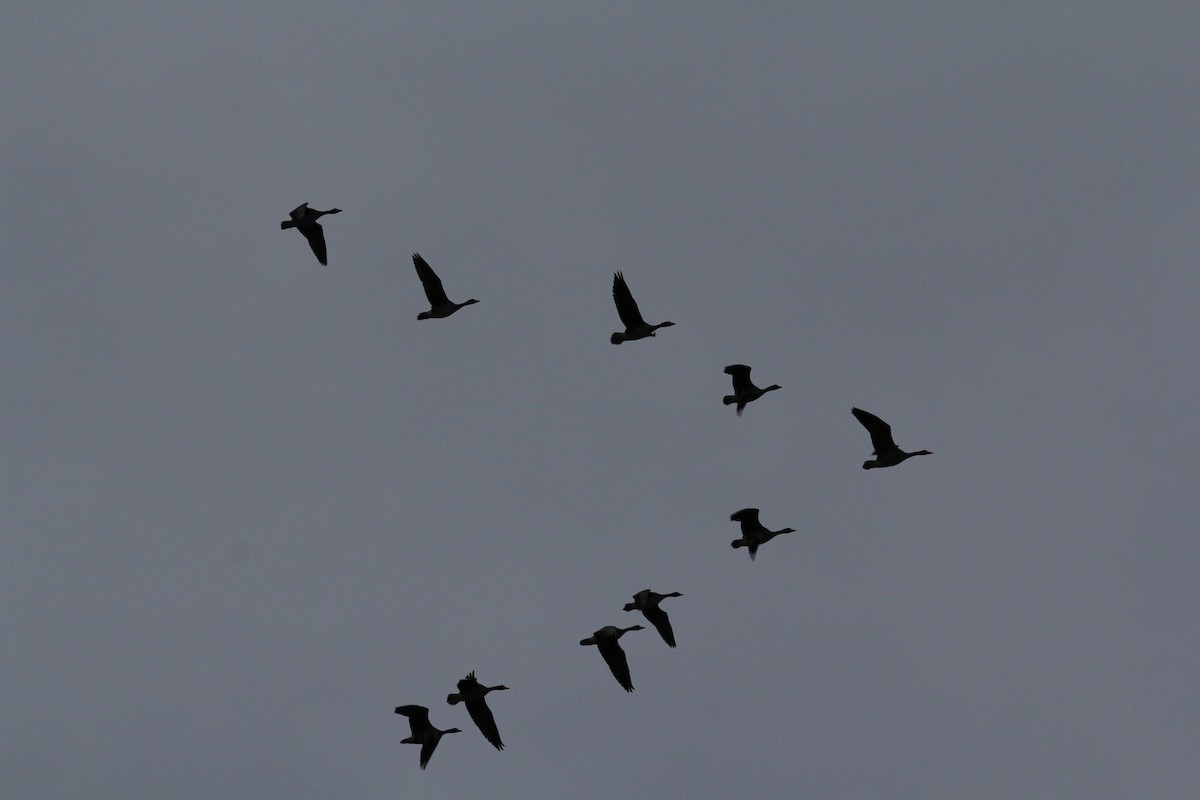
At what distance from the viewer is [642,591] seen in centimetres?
3362

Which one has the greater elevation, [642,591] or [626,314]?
[626,314]

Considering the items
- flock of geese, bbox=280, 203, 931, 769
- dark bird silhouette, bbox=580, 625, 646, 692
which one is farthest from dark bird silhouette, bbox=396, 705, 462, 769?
dark bird silhouette, bbox=580, 625, 646, 692

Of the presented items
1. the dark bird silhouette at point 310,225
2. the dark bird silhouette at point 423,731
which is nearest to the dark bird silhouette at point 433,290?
the dark bird silhouette at point 310,225

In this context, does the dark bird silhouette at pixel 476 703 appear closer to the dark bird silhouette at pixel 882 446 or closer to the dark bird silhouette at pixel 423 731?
the dark bird silhouette at pixel 423 731

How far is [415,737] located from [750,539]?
9470 millimetres

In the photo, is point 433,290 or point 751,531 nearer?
point 751,531

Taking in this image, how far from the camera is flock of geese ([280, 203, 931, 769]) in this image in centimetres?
3234

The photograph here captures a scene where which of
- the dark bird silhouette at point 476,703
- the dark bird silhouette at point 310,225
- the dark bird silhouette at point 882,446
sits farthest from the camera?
the dark bird silhouette at point 310,225

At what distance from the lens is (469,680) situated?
3206 cm

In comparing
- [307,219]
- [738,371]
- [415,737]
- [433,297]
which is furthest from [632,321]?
[415,737]

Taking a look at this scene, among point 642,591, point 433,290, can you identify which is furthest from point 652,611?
point 433,290

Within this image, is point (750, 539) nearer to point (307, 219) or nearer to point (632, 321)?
point (632, 321)

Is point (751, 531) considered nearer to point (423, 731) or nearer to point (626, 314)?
point (626, 314)

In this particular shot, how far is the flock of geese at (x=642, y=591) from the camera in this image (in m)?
32.3
